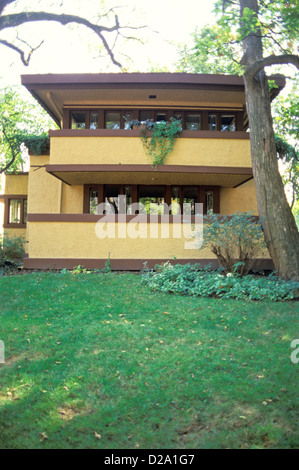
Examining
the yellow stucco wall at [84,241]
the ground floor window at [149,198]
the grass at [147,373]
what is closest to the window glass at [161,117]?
the ground floor window at [149,198]

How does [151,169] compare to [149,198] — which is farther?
[149,198]

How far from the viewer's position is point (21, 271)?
11477mm

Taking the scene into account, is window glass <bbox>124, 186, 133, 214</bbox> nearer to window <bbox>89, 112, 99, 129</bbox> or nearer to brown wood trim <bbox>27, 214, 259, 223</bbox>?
window <bbox>89, 112, 99, 129</bbox>


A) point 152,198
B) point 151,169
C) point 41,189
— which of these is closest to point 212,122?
point 152,198

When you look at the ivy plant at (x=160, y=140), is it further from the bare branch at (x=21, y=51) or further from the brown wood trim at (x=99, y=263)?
the bare branch at (x=21, y=51)

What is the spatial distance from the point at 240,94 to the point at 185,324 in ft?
31.2

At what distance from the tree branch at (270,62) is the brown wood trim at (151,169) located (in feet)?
11.4

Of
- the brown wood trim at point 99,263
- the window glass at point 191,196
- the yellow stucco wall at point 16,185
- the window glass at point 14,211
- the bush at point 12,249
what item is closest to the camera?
the brown wood trim at point 99,263

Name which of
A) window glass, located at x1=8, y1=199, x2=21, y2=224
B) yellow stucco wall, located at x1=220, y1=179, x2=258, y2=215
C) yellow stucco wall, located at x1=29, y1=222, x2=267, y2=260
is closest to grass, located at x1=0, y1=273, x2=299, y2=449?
yellow stucco wall, located at x1=29, y1=222, x2=267, y2=260

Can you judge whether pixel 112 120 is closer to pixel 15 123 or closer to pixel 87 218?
pixel 87 218

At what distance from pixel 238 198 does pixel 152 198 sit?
3328mm

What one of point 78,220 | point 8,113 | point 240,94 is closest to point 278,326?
point 78,220

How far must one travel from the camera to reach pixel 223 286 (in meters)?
8.27

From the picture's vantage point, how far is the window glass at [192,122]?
14.3 m
